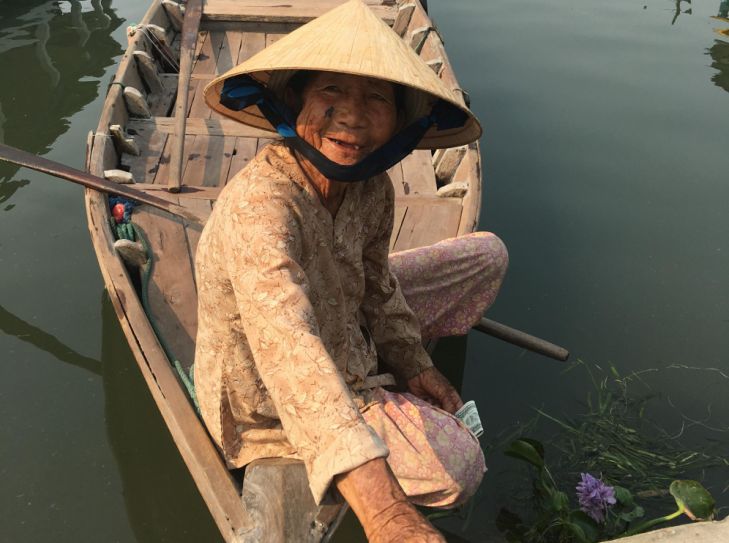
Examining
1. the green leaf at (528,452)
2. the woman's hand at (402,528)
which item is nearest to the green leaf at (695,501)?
the green leaf at (528,452)

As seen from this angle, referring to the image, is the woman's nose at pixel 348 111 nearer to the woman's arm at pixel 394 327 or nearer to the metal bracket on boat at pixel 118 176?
the woman's arm at pixel 394 327

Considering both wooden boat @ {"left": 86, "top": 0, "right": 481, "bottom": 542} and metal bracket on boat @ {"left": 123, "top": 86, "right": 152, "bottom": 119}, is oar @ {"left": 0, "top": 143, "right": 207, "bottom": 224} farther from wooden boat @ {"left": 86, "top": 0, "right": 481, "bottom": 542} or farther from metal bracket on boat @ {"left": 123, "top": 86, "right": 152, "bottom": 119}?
metal bracket on boat @ {"left": 123, "top": 86, "right": 152, "bottom": 119}

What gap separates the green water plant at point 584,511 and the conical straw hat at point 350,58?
137 cm

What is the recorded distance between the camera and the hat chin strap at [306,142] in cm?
155

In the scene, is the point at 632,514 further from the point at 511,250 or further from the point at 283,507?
the point at 511,250

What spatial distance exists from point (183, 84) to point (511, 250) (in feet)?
7.06

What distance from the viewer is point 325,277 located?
1688mm

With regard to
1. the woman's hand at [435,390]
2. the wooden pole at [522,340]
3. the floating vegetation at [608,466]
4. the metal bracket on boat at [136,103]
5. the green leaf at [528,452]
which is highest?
the metal bracket on boat at [136,103]

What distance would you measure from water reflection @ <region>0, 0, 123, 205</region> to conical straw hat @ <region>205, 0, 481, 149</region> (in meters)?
3.34

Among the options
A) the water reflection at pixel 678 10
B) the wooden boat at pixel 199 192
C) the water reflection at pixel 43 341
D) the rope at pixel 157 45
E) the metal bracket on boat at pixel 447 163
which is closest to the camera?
the wooden boat at pixel 199 192

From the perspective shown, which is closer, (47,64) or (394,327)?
(394,327)

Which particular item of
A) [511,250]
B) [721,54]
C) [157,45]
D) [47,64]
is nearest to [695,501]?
[511,250]

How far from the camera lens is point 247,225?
55.5 inches

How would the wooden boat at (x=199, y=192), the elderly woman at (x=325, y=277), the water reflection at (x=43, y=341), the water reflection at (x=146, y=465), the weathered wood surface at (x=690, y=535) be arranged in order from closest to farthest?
the elderly woman at (x=325, y=277), the wooden boat at (x=199, y=192), the weathered wood surface at (x=690, y=535), the water reflection at (x=146, y=465), the water reflection at (x=43, y=341)
